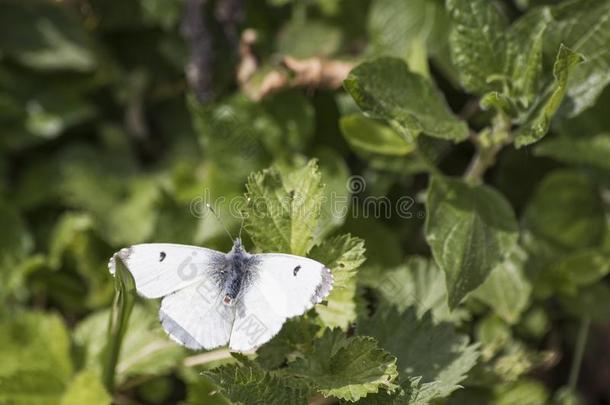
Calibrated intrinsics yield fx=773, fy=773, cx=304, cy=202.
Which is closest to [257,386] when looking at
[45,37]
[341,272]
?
[341,272]

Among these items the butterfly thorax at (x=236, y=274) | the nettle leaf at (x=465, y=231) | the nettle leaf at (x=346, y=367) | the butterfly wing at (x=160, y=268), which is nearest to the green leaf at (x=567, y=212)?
the nettle leaf at (x=465, y=231)

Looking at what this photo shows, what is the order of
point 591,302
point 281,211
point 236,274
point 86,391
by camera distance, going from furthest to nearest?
point 591,302, point 86,391, point 281,211, point 236,274

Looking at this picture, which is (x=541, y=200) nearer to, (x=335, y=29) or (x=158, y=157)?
(x=335, y=29)

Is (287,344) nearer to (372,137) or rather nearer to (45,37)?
(372,137)

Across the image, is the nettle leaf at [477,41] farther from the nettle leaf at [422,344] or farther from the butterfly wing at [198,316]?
the butterfly wing at [198,316]

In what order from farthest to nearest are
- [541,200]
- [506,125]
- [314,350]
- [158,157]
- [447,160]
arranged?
[158,157], [447,160], [541,200], [506,125], [314,350]

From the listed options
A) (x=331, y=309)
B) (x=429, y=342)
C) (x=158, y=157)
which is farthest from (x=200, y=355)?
(x=158, y=157)

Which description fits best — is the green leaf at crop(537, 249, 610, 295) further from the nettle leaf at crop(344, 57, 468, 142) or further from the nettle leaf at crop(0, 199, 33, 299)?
the nettle leaf at crop(0, 199, 33, 299)
